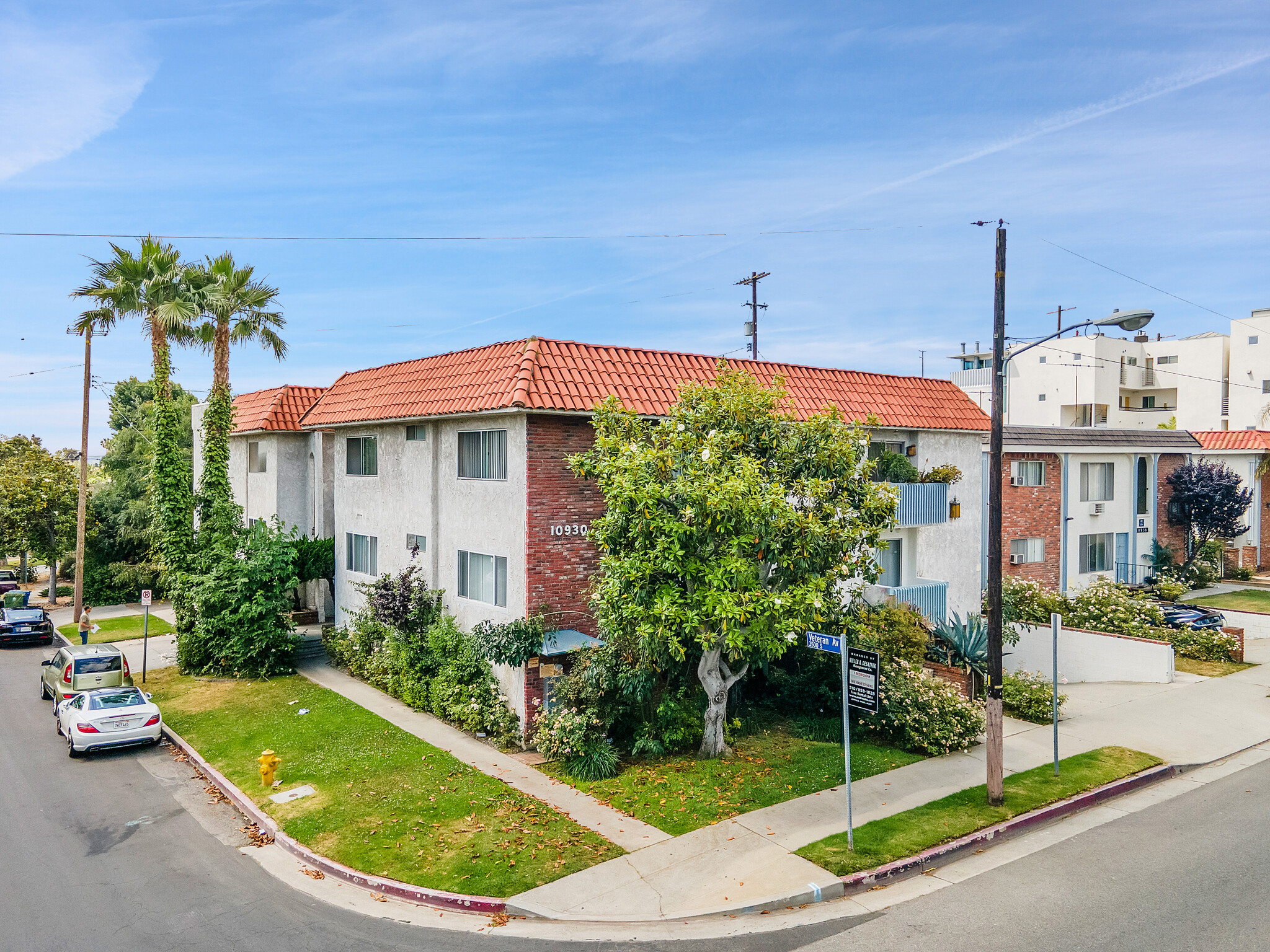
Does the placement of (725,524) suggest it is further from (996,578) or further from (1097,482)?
(1097,482)

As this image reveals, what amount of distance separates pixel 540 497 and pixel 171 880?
8.36 meters

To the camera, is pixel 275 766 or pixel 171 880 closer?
pixel 171 880

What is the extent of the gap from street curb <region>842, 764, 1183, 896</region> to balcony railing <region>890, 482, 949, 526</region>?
7.90 metres

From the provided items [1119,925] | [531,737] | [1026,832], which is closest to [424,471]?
[531,737]

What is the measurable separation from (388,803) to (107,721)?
737 cm

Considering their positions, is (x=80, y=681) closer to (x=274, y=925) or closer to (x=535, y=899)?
(x=274, y=925)

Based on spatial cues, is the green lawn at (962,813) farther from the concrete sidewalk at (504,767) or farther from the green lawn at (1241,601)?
the green lawn at (1241,601)

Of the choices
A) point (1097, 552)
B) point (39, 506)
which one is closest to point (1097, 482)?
point (1097, 552)

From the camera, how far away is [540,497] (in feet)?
53.3

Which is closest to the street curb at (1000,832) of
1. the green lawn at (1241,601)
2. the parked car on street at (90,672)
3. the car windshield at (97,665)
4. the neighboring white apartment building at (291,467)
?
the parked car on street at (90,672)

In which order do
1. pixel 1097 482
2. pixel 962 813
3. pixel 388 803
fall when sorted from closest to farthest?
pixel 962 813 → pixel 388 803 → pixel 1097 482

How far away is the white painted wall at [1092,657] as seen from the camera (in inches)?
824

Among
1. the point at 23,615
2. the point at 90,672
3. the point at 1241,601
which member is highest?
the point at 90,672

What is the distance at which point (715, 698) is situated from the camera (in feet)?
48.4
